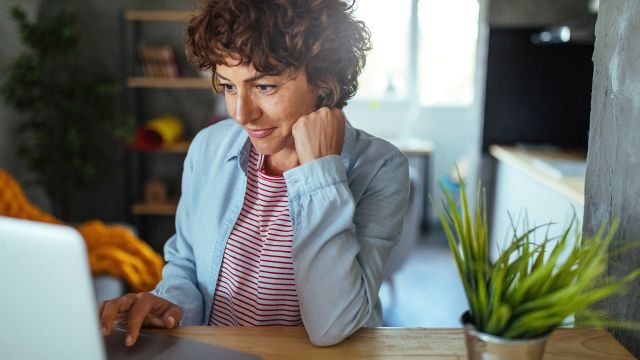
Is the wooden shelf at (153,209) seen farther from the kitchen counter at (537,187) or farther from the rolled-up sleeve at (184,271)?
the rolled-up sleeve at (184,271)

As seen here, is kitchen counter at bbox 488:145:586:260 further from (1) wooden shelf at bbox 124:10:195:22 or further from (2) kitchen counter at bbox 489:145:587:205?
(1) wooden shelf at bbox 124:10:195:22

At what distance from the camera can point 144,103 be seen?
432cm

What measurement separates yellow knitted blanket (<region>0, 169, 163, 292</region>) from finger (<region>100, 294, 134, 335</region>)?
6.08 feet

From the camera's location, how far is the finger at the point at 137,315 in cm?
90

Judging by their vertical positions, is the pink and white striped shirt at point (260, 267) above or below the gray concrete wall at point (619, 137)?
below

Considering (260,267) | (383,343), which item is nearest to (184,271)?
(260,267)

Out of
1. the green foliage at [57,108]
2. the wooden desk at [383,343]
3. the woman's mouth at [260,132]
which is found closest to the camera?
the wooden desk at [383,343]

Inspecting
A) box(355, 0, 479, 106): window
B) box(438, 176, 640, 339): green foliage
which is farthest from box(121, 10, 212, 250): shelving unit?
box(438, 176, 640, 339): green foliage

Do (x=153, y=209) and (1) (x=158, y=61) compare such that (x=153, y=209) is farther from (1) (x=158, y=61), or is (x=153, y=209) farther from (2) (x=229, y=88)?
(2) (x=229, y=88)

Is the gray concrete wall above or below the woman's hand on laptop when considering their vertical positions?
above

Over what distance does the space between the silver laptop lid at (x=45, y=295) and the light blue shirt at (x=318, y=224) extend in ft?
1.42

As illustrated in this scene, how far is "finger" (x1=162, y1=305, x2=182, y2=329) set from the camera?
98cm

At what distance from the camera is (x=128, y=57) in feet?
13.3

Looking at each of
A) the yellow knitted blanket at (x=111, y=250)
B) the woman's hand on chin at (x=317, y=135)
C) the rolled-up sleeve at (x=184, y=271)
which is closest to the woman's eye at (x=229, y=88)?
the woman's hand on chin at (x=317, y=135)
